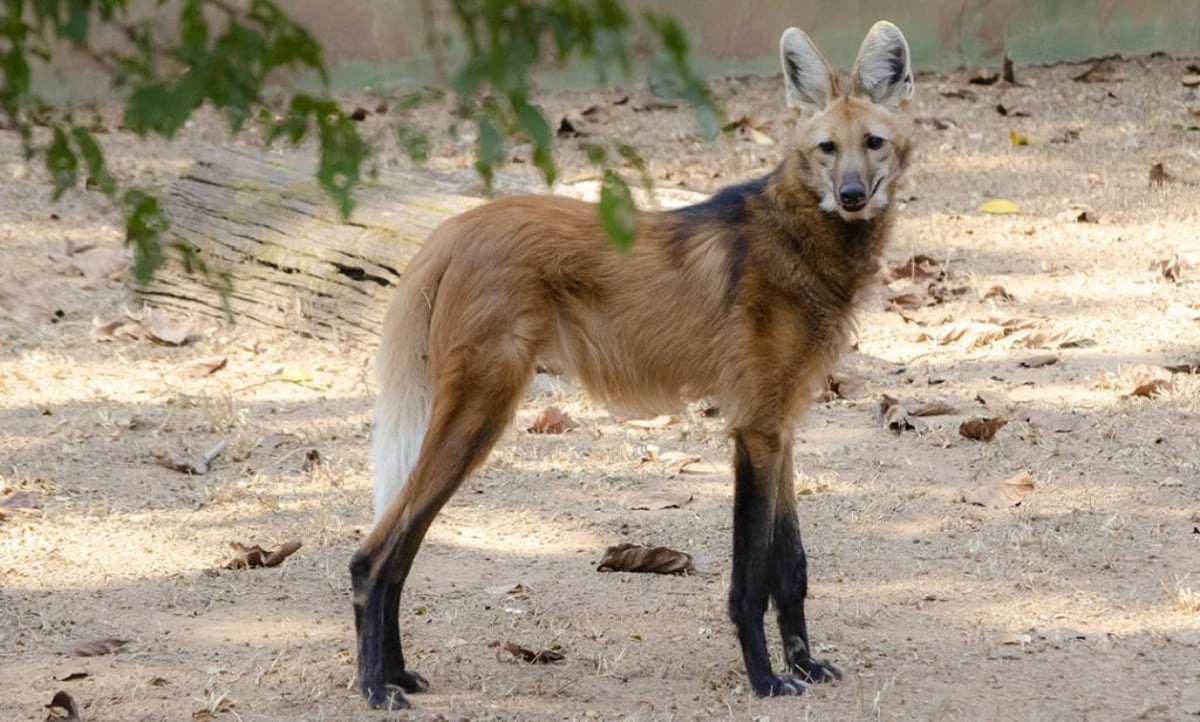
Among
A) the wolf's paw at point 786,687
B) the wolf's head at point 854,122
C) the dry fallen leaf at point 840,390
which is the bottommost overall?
the wolf's paw at point 786,687

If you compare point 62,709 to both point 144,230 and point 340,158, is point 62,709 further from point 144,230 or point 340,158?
point 340,158

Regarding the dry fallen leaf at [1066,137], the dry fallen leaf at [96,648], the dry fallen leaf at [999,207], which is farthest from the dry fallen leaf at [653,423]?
the dry fallen leaf at [1066,137]

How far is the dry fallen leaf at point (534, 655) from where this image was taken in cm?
345

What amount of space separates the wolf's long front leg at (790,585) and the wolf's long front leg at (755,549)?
6 cm

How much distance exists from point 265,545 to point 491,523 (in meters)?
0.64

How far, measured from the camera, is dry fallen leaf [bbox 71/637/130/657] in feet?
11.2

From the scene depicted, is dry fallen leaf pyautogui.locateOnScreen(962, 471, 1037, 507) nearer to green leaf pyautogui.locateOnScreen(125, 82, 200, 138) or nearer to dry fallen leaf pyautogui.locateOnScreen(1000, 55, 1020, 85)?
green leaf pyautogui.locateOnScreen(125, 82, 200, 138)

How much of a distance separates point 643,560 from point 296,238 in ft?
8.17

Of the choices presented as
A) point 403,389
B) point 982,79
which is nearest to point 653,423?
point 403,389

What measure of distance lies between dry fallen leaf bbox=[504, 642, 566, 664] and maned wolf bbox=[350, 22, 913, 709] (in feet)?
0.79

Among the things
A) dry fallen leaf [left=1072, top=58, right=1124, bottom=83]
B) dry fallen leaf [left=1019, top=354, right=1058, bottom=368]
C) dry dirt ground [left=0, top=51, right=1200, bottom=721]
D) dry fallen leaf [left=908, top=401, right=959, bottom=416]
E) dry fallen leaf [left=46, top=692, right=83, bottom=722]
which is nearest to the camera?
dry fallen leaf [left=46, top=692, right=83, bottom=722]

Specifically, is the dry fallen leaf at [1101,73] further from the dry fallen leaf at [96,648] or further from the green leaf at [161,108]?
the green leaf at [161,108]

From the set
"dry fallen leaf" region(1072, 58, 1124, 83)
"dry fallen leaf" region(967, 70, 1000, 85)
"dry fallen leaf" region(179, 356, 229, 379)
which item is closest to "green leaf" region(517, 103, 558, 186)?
"dry fallen leaf" region(179, 356, 229, 379)

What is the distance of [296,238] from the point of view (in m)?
5.88
